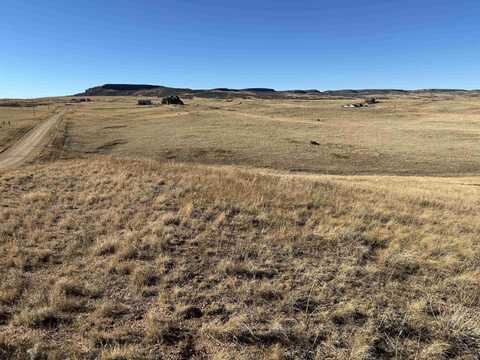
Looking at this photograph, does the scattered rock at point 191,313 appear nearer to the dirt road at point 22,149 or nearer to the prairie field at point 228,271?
the prairie field at point 228,271

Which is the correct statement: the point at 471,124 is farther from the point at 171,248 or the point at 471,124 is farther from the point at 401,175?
the point at 171,248

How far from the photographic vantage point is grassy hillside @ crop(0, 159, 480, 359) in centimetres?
456

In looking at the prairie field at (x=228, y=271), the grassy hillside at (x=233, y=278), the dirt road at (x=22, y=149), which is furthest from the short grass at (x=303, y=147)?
the grassy hillside at (x=233, y=278)

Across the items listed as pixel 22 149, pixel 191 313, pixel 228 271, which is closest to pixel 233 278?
pixel 228 271

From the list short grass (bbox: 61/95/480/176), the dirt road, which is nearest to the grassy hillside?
the dirt road

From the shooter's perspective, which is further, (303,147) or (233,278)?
(303,147)

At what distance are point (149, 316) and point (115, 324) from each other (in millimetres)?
517

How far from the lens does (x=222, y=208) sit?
370 inches

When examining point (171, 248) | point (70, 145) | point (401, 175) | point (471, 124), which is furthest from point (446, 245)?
point (471, 124)

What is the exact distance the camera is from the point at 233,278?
6.09 metres

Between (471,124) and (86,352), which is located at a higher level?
(471,124)

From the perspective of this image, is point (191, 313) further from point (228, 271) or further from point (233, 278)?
point (228, 271)

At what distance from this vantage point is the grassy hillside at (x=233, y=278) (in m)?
4.56

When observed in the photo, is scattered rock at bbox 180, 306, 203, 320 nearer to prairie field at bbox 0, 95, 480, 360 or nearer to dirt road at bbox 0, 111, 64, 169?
prairie field at bbox 0, 95, 480, 360
